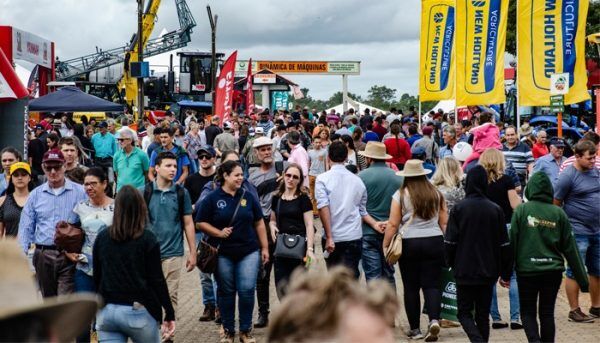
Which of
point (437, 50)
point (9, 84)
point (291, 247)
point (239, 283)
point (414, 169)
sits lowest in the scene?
point (239, 283)

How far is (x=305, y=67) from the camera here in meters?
71.0

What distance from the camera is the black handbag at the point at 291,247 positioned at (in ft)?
31.3

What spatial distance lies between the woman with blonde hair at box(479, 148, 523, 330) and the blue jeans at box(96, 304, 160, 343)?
4.14 meters

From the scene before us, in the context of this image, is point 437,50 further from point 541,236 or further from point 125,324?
point 125,324

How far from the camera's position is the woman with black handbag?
9344mm

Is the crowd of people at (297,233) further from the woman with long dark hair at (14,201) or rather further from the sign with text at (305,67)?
the sign with text at (305,67)

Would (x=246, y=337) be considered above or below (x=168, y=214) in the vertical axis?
below

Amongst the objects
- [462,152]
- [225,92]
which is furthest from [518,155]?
[225,92]

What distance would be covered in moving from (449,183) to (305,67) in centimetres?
6137

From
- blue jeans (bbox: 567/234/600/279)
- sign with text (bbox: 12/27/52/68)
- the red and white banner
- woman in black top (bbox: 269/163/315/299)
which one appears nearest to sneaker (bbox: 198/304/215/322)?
woman in black top (bbox: 269/163/315/299)

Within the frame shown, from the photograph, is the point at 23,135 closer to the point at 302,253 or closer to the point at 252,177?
the point at 252,177

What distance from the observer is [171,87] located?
4256 centimetres

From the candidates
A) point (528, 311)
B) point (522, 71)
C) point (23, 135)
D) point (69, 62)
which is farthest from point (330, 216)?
point (69, 62)

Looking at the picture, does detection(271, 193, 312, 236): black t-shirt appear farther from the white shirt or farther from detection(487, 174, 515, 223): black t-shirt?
detection(487, 174, 515, 223): black t-shirt
